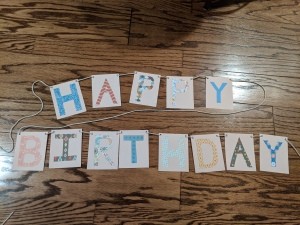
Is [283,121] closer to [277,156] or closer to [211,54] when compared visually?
[277,156]

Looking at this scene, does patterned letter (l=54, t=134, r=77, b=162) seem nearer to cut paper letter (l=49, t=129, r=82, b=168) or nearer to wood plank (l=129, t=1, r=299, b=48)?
cut paper letter (l=49, t=129, r=82, b=168)

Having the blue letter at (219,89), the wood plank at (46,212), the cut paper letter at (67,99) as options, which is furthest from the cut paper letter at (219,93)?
the wood plank at (46,212)

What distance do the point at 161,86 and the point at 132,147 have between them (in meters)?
0.32

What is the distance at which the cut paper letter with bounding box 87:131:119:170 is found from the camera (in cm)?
118

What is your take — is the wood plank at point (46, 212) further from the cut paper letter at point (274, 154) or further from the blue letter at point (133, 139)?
the cut paper letter at point (274, 154)

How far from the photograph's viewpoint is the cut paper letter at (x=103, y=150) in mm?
1182

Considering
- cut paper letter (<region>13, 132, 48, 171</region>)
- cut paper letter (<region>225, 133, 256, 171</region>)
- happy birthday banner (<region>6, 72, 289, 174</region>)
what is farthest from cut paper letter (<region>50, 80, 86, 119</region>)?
cut paper letter (<region>225, 133, 256, 171</region>)

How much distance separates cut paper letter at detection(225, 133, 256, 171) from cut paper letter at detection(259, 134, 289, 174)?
0.04 meters

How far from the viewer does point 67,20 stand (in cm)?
146

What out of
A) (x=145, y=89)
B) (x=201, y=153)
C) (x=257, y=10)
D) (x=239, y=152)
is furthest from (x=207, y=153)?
(x=257, y=10)

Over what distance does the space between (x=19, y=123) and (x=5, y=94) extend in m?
0.16

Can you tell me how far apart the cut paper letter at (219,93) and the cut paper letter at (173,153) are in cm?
21

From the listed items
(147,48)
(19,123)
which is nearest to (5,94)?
(19,123)

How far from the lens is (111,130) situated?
4.08ft
